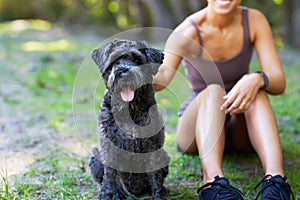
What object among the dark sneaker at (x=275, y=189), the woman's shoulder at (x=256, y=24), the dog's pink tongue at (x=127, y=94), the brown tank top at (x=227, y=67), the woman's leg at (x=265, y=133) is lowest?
the dark sneaker at (x=275, y=189)

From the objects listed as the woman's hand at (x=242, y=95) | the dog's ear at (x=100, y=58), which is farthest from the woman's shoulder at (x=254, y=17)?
the dog's ear at (x=100, y=58)

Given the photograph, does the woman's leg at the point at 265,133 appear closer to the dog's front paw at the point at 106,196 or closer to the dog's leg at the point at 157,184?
the dog's leg at the point at 157,184

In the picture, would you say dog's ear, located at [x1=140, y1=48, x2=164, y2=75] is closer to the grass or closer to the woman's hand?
the grass

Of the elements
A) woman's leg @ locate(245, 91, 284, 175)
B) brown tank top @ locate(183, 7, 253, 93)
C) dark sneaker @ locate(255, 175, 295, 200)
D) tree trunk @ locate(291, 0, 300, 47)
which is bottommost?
dark sneaker @ locate(255, 175, 295, 200)

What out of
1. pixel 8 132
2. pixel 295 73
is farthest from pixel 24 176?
pixel 295 73

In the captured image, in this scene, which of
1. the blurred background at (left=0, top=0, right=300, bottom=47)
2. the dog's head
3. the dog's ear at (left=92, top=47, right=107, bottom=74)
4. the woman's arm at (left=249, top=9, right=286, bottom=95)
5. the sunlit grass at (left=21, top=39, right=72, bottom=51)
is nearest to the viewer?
the dog's head

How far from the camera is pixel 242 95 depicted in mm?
3268

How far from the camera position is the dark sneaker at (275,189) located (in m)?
2.83

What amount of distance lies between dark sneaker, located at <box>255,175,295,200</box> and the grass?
0.37 metres

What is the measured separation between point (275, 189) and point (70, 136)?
260cm

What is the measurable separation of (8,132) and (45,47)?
296 inches

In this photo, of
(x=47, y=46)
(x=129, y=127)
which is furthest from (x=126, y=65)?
(x=47, y=46)

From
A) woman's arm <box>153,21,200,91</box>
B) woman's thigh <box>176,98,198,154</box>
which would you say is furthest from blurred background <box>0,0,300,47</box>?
woman's thigh <box>176,98,198,154</box>

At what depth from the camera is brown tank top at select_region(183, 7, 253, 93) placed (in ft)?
12.3
